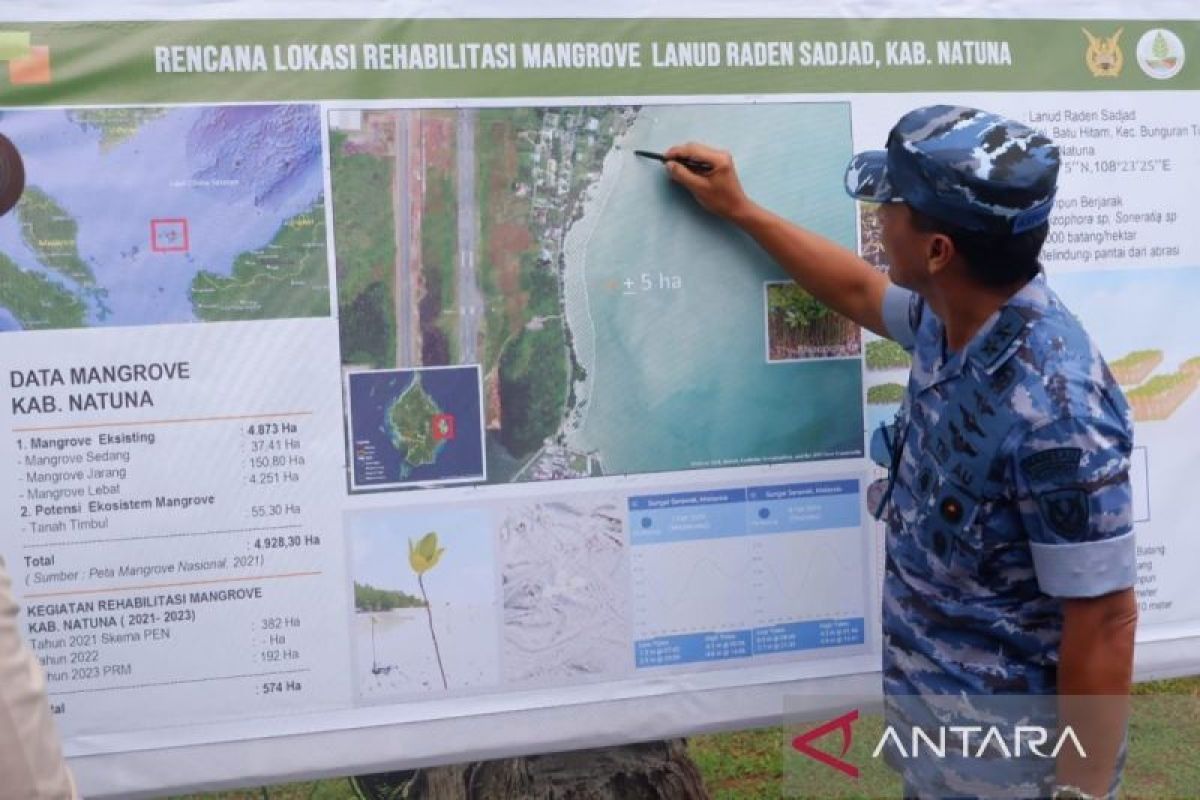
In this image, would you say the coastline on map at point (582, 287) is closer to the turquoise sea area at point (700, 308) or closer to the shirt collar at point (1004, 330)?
the turquoise sea area at point (700, 308)

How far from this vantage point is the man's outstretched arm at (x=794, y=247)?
102 inches

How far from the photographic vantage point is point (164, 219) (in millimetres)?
2350

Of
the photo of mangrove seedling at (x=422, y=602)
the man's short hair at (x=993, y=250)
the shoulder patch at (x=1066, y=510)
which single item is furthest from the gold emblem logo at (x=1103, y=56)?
the photo of mangrove seedling at (x=422, y=602)

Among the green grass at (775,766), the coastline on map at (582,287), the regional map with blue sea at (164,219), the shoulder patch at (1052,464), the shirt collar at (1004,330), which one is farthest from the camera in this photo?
the green grass at (775,766)

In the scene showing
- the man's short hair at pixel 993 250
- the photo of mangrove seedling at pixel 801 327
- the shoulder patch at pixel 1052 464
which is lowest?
the shoulder patch at pixel 1052 464

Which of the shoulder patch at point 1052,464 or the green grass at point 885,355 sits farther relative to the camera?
the green grass at point 885,355

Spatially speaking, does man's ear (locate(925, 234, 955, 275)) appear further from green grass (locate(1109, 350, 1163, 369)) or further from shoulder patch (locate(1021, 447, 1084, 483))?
green grass (locate(1109, 350, 1163, 369))

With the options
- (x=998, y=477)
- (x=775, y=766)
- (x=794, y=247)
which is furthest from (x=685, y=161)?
(x=775, y=766)

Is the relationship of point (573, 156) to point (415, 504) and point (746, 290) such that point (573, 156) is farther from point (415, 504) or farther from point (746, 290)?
point (415, 504)

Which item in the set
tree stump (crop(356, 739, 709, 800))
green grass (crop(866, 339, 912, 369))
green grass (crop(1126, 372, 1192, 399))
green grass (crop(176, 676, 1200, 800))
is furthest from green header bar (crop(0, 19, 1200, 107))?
green grass (crop(176, 676, 1200, 800))

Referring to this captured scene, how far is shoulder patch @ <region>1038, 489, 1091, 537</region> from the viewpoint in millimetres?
2088

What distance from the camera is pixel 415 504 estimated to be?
248 centimetres

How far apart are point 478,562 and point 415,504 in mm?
165

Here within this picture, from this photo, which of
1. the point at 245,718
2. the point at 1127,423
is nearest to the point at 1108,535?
the point at 1127,423
